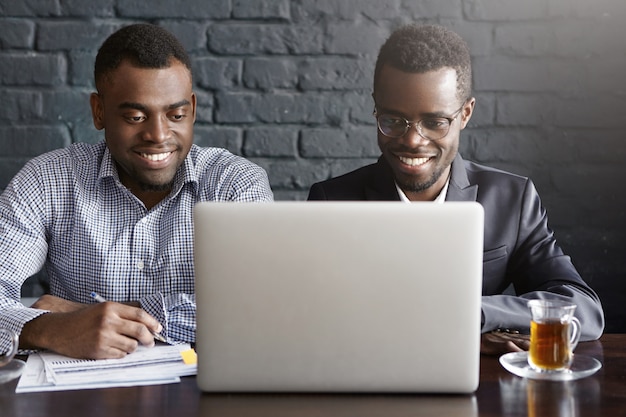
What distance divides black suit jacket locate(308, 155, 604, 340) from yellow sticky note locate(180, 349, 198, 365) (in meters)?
0.75

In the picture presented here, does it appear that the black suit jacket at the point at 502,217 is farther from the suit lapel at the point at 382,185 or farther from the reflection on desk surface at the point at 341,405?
the reflection on desk surface at the point at 341,405

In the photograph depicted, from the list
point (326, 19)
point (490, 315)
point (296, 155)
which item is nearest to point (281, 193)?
point (296, 155)

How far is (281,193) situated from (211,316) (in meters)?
1.33

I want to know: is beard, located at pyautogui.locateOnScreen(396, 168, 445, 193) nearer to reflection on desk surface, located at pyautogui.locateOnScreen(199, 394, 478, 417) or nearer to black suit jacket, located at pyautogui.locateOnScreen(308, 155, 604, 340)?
black suit jacket, located at pyautogui.locateOnScreen(308, 155, 604, 340)

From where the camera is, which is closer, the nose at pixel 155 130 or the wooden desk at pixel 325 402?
the wooden desk at pixel 325 402

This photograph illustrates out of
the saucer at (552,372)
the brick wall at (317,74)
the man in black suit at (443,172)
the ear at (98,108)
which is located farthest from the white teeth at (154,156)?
the saucer at (552,372)

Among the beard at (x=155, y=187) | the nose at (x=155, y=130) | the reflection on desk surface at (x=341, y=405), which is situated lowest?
the reflection on desk surface at (x=341, y=405)

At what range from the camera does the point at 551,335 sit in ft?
4.61

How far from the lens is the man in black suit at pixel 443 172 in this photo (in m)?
2.01

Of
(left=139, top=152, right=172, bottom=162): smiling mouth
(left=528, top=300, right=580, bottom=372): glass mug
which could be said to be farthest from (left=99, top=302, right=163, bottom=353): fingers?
(left=528, top=300, right=580, bottom=372): glass mug

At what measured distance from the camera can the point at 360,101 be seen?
8.38 ft

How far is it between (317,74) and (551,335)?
1349 mm

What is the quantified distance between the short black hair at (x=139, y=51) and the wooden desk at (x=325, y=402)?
95 cm

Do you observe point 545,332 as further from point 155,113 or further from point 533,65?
point 533,65
